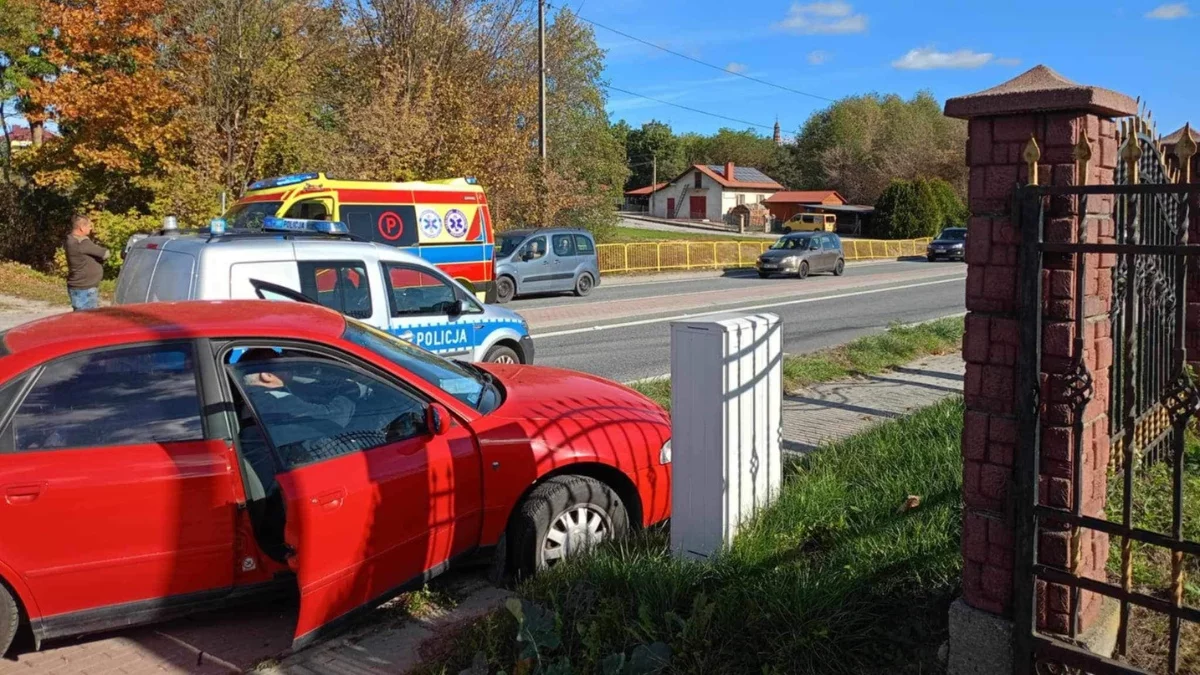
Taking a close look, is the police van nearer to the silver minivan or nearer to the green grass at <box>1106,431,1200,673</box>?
the green grass at <box>1106,431,1200,673</box>

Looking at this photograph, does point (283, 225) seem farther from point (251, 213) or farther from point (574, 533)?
point (574, 533)

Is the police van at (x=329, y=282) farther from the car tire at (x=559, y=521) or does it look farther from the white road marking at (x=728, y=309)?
the car tire at (x=559, y=521)

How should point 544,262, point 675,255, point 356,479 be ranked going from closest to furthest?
point 356,479 < point 544,262 < point 675,255

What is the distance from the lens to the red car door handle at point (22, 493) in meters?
3.62

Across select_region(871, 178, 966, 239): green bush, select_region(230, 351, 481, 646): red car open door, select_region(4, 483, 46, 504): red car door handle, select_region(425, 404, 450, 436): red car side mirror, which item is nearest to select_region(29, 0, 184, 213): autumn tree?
select_region(230, 351, 481, 646): red car open door

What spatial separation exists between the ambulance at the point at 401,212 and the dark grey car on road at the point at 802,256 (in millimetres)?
15009

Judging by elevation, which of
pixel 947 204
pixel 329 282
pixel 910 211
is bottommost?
pixel 329 282

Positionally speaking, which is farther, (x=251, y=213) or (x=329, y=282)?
(x=251, y=213)

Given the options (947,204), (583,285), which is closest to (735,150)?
(947,204)

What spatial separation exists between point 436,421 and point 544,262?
58.4 feet

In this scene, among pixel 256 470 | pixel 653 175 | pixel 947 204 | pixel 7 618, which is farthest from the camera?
pixel 653 175

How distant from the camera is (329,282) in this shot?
7668 millimetres

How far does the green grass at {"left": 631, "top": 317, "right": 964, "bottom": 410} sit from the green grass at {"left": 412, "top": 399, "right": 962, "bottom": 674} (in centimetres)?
386

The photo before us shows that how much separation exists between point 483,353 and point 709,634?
5487 mm
